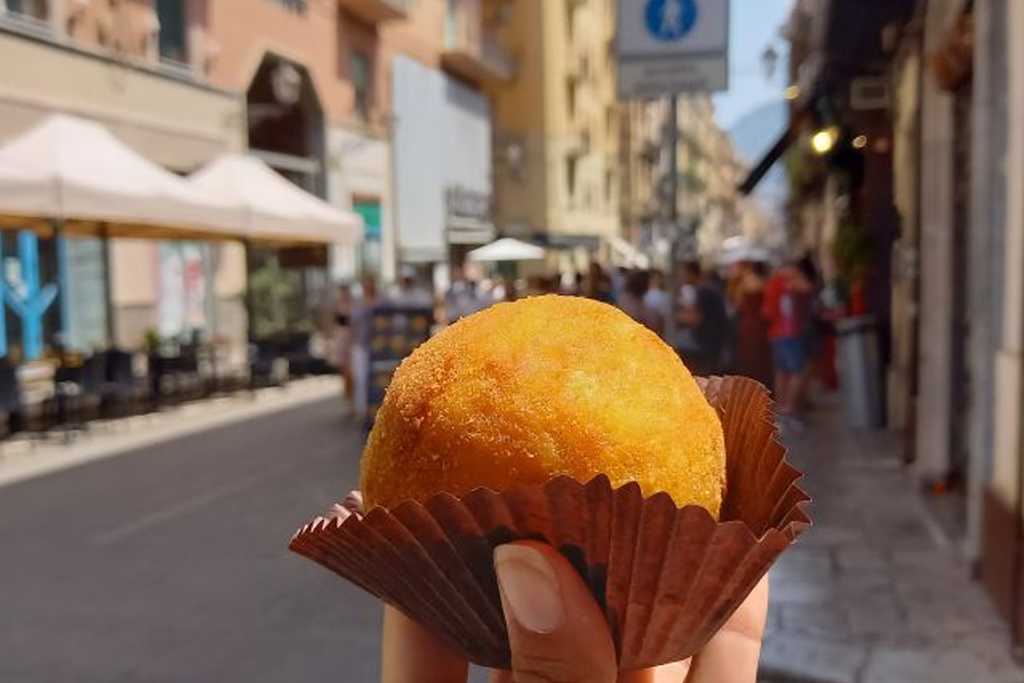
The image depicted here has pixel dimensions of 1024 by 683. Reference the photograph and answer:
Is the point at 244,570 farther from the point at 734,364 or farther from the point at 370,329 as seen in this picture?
the point at 734,364

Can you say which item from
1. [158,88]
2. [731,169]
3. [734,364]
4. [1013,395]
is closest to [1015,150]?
[1013,395]

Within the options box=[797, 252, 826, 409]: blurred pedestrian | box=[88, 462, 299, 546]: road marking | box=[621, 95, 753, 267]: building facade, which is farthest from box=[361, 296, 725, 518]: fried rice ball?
box=[621, 95, 753, 267]: building facade

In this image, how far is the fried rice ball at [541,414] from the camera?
1.12 meters

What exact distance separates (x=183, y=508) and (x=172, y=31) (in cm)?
1377

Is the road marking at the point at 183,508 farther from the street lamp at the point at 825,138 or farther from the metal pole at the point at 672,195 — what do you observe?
the street lamp at the point at 825,138

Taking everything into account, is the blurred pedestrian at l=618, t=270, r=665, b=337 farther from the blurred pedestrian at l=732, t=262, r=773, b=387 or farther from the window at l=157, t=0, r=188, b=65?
the window at l=157, t=0, r=188, b=65

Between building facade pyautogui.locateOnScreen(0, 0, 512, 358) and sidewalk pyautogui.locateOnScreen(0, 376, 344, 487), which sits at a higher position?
building facade pyautogui.locateOnScreen(0, 0, 512, 358)

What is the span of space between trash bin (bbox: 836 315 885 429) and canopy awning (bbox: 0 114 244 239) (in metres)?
7.40

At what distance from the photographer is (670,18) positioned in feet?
19.9

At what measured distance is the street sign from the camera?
6.04 meters

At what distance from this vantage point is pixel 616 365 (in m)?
1.18

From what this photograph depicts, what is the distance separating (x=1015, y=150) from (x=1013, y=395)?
3.84 ft

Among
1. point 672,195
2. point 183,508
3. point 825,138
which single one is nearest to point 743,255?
point 825,138

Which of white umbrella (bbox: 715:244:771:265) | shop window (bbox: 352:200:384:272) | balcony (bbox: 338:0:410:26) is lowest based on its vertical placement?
white umbrella (bbox: 715:244:771:265)
